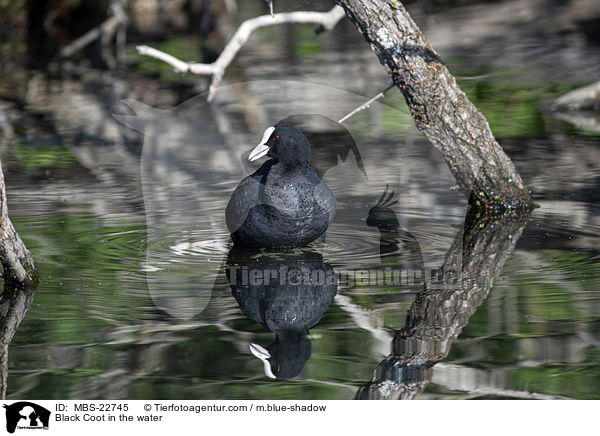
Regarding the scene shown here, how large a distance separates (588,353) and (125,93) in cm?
1134

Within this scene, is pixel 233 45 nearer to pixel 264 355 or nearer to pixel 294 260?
pixel 294 260

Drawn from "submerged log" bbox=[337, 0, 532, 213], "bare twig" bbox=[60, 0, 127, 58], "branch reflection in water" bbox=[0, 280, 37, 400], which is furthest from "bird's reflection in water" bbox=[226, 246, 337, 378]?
"bare twig" bbox=[60, 0, 127, 58]

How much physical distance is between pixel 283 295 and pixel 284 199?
84cm

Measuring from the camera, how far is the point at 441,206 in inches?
300

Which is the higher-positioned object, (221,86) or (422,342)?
(221,86)

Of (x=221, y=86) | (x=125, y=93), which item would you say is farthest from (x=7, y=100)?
(x=221, y=86)

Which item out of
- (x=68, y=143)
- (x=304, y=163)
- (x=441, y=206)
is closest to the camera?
(x=304, y=163)

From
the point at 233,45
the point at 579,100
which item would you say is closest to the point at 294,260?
the point at 233,45

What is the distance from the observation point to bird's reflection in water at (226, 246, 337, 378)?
4.57m

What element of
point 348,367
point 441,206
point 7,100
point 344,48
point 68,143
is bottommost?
point 348,367

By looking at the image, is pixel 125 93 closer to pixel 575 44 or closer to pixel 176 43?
pixel 176 43

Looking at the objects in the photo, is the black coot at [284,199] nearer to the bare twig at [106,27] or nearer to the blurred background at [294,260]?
the blurred background at [294,260]
